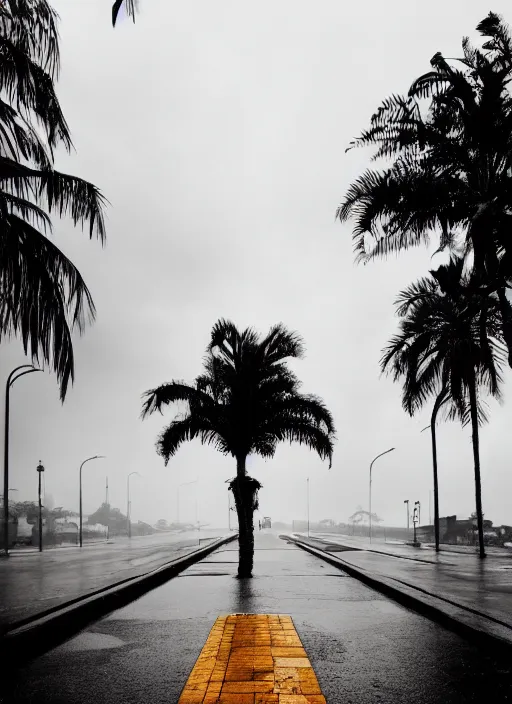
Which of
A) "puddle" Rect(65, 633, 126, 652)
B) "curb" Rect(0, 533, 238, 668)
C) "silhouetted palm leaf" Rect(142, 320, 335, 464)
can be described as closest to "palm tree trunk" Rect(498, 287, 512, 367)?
"silhouetted palm leaf" Rect(142, 320, 335, 464)

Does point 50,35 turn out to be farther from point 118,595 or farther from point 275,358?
point 275,358

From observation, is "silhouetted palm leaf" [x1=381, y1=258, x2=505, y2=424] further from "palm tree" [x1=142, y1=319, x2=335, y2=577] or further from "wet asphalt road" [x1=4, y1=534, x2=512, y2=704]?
"wet asphalt road" [x1=4, y1=534, x2=512, y2=704]

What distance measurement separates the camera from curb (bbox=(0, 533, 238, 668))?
17.1 feet

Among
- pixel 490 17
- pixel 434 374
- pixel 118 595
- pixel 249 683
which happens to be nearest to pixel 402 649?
pixel 249 683

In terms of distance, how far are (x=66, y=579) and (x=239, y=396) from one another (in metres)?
5.22

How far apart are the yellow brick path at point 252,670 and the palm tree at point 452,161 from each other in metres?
8.57

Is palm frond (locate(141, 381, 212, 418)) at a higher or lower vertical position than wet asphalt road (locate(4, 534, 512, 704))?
higher

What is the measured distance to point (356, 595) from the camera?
32.1ft

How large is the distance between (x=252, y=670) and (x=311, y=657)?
729 millimetres

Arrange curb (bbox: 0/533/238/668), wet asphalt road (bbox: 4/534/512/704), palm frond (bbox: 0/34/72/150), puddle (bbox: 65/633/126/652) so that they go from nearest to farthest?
wet asphalt road (bbox: 4/534/512/704) → curb (bbox: 0/533/238/668) → puddle (bbox: 65/633/126/652) → palm frond (bbox: 0/34/72/150)

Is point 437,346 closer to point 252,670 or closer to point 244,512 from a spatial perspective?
point 244,512

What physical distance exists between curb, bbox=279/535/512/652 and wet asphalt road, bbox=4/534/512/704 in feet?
0.38

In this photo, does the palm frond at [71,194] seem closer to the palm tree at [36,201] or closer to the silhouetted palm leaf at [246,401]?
the palm tree at [36,201]

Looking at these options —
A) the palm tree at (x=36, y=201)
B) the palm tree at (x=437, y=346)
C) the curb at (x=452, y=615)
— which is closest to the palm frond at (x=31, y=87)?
the palm tree at (x=36, y=201)
